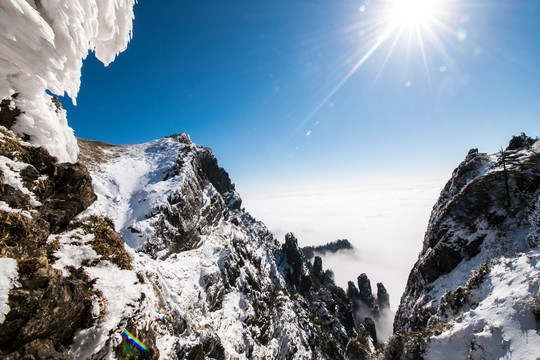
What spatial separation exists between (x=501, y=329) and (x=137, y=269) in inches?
548

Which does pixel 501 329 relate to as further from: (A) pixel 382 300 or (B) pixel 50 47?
(A) pixel 382 300

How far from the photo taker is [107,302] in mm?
5559

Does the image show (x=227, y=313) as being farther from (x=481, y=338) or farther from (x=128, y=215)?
(x=481, y=338)

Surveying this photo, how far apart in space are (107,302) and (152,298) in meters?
2.03

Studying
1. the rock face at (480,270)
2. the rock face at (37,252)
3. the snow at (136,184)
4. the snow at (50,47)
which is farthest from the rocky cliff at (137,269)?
the rock face at (480,270)

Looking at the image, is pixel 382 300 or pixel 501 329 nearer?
pixel 501 329

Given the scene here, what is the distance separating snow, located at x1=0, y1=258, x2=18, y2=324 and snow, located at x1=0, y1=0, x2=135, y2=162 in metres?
4.18

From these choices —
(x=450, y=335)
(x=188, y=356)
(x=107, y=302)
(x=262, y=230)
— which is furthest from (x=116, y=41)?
(x=262, y=230)

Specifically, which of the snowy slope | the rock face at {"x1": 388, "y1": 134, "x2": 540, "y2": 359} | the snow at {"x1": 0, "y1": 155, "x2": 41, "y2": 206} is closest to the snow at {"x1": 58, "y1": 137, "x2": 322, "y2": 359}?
the snowy slope

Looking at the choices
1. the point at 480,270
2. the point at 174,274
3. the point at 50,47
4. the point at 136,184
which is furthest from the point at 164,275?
the point at 480,270

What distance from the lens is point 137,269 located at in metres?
7.57

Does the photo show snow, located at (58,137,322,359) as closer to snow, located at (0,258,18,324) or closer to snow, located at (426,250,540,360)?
snow, located at (0,258,18,324)

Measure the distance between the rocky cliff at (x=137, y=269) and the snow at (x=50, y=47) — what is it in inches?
42.3

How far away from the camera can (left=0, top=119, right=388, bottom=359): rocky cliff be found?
4.40 meters
